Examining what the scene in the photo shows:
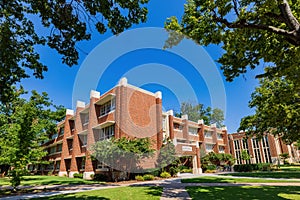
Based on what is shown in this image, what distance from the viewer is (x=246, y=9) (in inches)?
293

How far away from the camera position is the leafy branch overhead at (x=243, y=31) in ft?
23.6

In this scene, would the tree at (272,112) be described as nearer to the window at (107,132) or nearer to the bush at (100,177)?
the window at (107,132)

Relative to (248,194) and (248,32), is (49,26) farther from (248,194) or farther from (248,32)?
(248,194)

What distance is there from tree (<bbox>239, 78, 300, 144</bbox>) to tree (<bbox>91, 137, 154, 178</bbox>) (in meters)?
12.2

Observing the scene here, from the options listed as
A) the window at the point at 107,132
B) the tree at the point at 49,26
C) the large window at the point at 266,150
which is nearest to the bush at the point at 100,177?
the window at the point at 107,132

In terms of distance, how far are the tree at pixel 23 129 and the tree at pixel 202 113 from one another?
1275 inches

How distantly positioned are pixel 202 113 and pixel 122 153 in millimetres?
44683

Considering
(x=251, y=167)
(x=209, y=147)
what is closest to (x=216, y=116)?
(x=209, y=147)

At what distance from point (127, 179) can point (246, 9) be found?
1804 cm

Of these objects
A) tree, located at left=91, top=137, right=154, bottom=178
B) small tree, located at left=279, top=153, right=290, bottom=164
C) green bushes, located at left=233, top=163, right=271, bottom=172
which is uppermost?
tree, located at left=91, top=137, right=154, bottom=178

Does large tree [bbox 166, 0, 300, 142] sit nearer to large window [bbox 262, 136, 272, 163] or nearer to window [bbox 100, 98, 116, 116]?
window [bbox 100, 98, 116, 116]

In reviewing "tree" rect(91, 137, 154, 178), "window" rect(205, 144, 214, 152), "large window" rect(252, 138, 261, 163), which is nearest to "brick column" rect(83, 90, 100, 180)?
"tree" rect(91, 137, 154, 178)

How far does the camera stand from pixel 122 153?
60.5 feet

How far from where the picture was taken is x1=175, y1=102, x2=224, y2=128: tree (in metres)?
55.5
